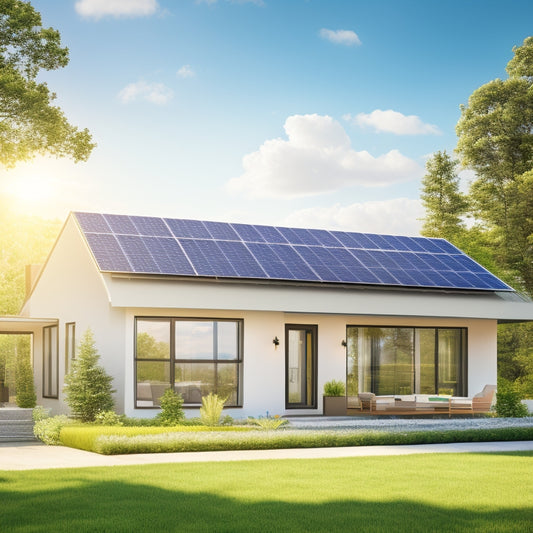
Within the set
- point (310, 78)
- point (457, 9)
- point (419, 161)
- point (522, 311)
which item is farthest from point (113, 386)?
point (419, 161)

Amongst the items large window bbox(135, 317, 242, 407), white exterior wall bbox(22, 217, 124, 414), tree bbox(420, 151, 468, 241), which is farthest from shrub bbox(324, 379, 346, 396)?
tree bbox(420, 151, 468, 241)

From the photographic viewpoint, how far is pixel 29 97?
24.5m

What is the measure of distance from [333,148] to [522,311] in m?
21.4

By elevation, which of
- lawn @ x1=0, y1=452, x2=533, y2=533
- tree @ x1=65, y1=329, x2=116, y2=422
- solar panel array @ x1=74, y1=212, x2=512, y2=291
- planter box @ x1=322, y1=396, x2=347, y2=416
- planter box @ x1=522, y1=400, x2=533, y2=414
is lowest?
planter box @ x1=522, y1=400, x2=533, y2=414

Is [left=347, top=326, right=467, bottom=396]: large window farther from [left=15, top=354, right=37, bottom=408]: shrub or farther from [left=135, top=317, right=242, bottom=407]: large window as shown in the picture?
[left=15, top=354, right=37, bottom=408]: shrub

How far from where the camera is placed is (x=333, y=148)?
44000mm

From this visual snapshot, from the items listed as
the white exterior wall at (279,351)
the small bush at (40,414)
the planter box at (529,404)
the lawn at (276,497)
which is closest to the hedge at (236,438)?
the lawn at (276,497)

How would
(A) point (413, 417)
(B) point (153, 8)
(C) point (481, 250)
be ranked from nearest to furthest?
(A) point (413, 417), (B) point (153, 8), (C) point (481, 250)

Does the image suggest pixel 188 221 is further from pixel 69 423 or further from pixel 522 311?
pixel 522 311

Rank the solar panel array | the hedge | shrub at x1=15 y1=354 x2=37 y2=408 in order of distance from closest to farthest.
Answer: the hedge, the solar panel array, shrub at x1=15 y1=354 x2=37 y2=408

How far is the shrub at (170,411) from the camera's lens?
1864cm

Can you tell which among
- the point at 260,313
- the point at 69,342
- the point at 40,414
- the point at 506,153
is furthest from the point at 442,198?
the point at 40,414

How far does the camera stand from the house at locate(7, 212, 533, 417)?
20438 mm

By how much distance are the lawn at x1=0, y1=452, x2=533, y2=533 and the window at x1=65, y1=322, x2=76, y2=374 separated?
11.2 m
